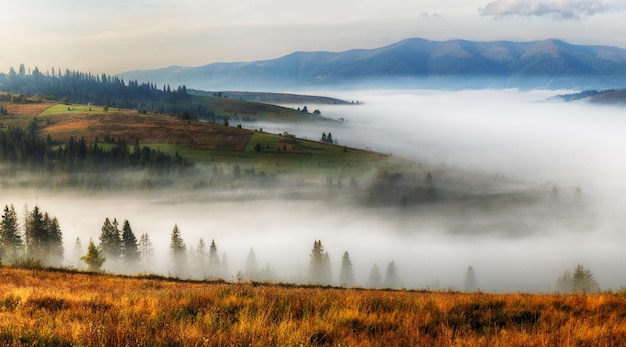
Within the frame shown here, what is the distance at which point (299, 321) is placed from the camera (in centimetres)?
1098

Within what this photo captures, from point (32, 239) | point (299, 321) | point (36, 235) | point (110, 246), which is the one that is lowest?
point (110, 246)

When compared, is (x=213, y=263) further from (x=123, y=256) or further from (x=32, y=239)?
(x=32, y=239)

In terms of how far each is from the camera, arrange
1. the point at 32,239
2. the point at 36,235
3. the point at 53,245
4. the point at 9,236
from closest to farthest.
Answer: the point at 9,236
the point at 32,239
the point at 36,235
the point at 53,245

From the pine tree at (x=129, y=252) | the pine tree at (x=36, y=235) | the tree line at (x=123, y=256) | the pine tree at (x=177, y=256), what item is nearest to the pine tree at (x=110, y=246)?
the tree line at (x=123, y=256)

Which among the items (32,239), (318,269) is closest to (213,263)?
(318,269)

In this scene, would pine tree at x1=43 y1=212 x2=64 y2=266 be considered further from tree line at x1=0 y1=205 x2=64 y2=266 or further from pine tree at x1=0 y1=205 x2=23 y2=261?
pine tree at x1=0 y1=205 x2=23 y2=261

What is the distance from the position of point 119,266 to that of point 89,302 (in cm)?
10136

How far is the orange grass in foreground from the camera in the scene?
28.7 ft

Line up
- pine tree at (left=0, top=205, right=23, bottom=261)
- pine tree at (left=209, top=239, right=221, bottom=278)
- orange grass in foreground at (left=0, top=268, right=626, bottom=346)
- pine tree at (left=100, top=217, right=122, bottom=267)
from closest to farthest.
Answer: orange grass in foreground at (left=0, top=268, right=626, bottom=346) → pine tree at (left=0, top=205, right=23, bottom=261) → pine tree at (left=100, top=217, right=122, bottom=267) → pine tree at (left=209, top=239, right=221, bottom=278)

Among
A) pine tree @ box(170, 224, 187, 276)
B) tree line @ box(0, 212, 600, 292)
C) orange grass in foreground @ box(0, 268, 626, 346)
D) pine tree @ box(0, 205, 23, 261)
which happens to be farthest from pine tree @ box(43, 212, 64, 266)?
orange grass in foreground @ box(0, 268, 626, 346)

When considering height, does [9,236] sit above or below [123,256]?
above

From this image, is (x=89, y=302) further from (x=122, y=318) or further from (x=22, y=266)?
(x=22, y=266)

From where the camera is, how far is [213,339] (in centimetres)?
860

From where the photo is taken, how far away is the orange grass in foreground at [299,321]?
876 cm
